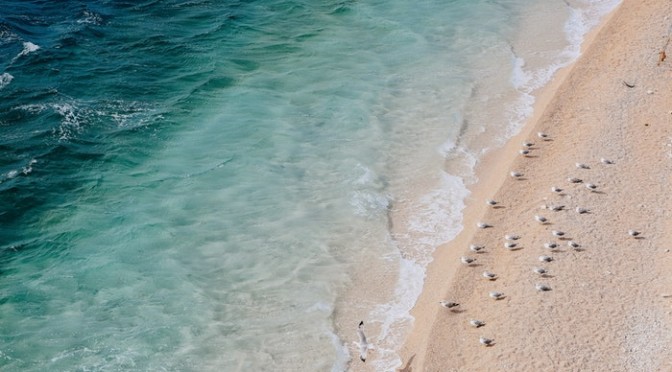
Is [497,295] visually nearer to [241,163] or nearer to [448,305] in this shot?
[448,305]

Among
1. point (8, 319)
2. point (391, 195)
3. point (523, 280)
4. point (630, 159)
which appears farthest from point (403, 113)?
point (8, 319)

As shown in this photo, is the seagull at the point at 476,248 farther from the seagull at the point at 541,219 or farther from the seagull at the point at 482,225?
the seagull at the point at 541,219

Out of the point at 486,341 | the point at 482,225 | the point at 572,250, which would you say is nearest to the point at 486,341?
the point at 486,341

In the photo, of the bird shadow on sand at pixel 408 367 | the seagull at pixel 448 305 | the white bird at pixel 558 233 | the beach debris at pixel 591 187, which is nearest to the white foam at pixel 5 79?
the seagull at pixel 448 305

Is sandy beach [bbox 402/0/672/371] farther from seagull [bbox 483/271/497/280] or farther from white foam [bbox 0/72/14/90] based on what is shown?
white foam [bbox 0/72/14/90]

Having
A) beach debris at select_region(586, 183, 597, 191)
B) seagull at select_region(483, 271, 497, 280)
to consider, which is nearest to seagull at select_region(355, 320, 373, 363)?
seagull at select_region(483, 271, 497, 280)

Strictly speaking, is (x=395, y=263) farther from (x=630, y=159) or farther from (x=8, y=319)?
(x=8, y=319)
